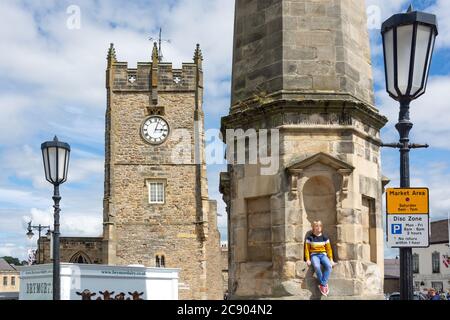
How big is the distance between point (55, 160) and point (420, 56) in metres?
6.72

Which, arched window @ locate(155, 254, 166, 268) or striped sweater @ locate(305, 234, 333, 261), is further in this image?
arched window @ locate(155, 254, 166, 268)

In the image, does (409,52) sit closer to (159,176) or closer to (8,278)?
(159,176)

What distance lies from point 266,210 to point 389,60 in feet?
11.5

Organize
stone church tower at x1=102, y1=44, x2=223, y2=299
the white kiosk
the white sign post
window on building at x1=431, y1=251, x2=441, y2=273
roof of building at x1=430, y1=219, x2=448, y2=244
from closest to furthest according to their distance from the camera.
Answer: the white sign post, the white kiosk, stone church tower at x1=102, y1=44, x2=223, y2=299, roof of building at x1=430, y1=219, x2=448, y2=244, window on building at x1=431, y1=251, x2=441, y2=273

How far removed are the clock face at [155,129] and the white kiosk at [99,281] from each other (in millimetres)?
24405

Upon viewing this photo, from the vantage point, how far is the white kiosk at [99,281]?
15.5 metres

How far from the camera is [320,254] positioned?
26.5ft

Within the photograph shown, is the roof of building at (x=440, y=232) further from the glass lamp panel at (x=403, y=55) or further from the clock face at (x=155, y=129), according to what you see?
the glass lamp panel at (x=403, y=55)

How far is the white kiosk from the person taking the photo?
1550 centimetres

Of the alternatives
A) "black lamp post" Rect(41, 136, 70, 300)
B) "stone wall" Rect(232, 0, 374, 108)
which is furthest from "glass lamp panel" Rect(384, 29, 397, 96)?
"black lamp post" Rect(41, 136, 70, 300)

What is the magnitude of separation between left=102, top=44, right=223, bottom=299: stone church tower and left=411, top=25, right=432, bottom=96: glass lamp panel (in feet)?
115

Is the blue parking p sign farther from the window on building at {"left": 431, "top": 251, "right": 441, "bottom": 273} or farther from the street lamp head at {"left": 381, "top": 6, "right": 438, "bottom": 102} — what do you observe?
the window on building at {"left": 431, "top": 251, "right": 441, "bottom": 273}

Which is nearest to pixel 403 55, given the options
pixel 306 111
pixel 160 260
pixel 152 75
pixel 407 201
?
pixel 407 201
